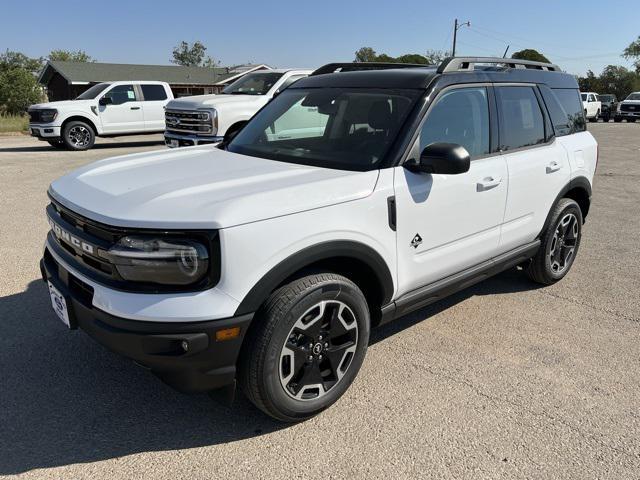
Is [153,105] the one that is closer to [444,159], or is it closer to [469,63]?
[469,63]

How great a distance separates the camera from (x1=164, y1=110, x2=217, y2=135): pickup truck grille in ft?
33.8

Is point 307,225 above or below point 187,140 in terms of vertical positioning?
above

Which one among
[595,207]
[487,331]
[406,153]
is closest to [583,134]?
[487,331]

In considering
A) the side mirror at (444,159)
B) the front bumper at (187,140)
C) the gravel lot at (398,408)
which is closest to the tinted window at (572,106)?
the gravel lot at (398,408)

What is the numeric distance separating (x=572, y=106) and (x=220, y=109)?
23.1 feet

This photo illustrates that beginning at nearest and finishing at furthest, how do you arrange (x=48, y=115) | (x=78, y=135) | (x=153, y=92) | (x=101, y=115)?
(x=48, y=115) < (x=78, y=135) < (x=101, y=115) < (x=153, y=92)

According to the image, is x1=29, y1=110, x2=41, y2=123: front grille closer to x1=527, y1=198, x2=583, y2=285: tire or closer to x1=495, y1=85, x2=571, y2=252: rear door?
x1=495, y1=85, x2=571, y2=252: rear door

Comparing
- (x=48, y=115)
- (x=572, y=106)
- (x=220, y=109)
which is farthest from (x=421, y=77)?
(x=48, y=115)

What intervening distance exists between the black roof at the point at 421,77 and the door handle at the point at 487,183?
0.68 metres

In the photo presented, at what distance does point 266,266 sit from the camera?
8.04 feet

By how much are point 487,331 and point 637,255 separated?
288 cm

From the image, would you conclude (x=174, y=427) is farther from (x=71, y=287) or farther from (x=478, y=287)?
(x=478, y=287)

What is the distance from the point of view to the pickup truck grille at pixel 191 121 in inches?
406

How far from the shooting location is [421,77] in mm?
3385
